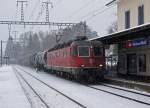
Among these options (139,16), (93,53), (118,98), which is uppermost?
(139,16)

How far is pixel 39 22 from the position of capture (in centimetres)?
4591

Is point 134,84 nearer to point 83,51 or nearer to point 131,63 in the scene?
point 83,51

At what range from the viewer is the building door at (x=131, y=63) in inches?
1253

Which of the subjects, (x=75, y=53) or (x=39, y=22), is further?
(x=39, y=22)

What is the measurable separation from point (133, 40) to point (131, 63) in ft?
9.28

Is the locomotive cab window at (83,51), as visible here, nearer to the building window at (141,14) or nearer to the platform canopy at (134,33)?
the platform canopy at (134,33)

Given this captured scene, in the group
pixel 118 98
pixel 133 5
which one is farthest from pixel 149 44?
pixel 118 98

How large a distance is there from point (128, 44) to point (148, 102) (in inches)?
605

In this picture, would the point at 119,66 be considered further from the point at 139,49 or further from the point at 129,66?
the point at 139,49

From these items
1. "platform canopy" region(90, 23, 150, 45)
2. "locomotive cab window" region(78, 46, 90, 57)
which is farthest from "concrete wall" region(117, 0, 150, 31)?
"locomotive cab window" region(78, 46, 90, 57)

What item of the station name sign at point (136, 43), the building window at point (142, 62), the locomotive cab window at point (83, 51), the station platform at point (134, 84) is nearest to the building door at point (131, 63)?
the station name sign at point (136, 43)

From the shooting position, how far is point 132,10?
34.4 metres

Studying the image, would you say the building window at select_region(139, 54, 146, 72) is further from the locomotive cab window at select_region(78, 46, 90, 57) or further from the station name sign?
the locomotive cab window at select_region(78, 46, 90, 57)

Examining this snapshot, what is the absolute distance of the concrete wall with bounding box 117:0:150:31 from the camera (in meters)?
31.1
